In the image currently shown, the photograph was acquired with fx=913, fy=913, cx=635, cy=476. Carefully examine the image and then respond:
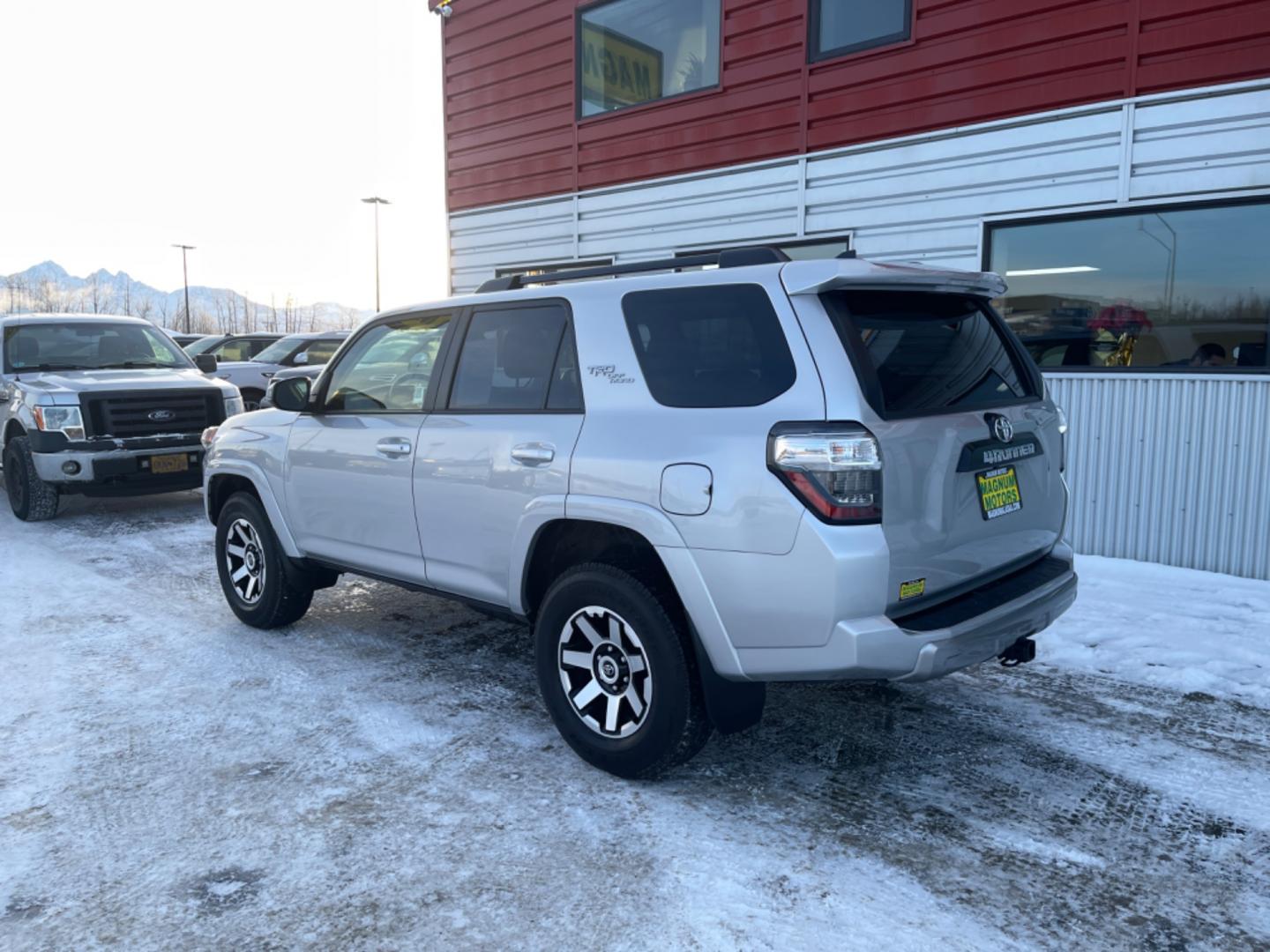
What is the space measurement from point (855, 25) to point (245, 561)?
21.0 feet

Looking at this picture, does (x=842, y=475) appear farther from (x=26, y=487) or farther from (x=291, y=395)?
(x=26, y=487)

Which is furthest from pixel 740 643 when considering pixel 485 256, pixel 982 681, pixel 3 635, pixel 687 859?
pixel 485 256

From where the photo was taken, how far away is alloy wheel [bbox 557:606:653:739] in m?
3.32

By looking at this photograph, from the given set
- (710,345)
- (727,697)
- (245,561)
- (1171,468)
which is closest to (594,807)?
(727,697)

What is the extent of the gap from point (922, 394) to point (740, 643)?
3.46ft

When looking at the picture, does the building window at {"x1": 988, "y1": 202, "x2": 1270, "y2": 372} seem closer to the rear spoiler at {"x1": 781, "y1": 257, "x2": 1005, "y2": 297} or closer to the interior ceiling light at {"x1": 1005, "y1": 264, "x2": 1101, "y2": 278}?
the interior ceiling light at {"x1": 1005, "y1": 264, "x2": 1101, "y2": 278}

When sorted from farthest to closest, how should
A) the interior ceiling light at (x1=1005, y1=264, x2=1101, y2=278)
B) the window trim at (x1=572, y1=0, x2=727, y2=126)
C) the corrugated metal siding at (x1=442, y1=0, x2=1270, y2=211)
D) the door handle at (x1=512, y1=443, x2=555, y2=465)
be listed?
the window trim at (x1=572, y1=0, x2=727, y2=126), the interior ceiling light at (x1=1005, y1=264, x2=1101, y2=278), the corrugated metal siding at (x1=442, y1=0, x2=1270, y2=211), the door handle at (x1=512, y1=443, x2=555, y2=465)

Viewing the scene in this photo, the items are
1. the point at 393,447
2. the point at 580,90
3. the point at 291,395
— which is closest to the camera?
the point at 393,447

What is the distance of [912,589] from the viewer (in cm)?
295

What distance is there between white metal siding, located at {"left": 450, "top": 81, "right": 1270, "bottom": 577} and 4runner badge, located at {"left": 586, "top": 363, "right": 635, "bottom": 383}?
186 inches

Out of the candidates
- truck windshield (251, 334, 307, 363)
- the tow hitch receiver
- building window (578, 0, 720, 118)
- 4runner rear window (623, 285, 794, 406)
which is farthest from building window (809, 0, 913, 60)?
truck windshield (251, 334, 307, 363)

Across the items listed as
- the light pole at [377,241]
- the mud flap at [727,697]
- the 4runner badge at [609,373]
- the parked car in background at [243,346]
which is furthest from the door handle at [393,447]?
the light pole at [377,241]

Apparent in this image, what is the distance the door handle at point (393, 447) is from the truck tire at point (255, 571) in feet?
3.83

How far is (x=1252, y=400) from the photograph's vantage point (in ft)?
20.0
